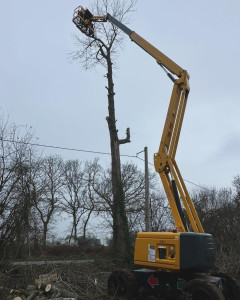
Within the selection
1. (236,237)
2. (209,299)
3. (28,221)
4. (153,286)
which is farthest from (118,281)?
(236,237)

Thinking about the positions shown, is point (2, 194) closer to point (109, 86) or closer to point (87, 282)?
point (87, 282)

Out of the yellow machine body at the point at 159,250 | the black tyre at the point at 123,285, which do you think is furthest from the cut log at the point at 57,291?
the yellow machine body at the point at 159,250

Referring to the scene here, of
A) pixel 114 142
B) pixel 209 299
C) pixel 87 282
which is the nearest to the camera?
pixel 209 299

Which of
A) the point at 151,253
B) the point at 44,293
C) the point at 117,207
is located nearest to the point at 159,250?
the point at 151,253

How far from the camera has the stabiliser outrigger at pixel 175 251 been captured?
24.4 feet

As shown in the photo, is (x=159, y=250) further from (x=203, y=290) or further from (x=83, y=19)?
(x=83, y=19)

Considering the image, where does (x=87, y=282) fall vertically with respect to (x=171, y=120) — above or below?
below

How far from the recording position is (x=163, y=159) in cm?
880

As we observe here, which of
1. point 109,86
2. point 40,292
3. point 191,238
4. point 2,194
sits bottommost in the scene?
point 40,292

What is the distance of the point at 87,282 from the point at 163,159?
384cm

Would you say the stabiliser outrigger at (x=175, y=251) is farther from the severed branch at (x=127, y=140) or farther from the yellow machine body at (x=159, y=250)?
the severed branch at (x=127, y=140)

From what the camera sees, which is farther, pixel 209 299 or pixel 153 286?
pixel 153 286

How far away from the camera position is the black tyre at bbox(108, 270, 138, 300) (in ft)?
27.4

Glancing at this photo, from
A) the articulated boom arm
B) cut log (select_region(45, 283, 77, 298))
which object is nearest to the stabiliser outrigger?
the articulated boom arm
